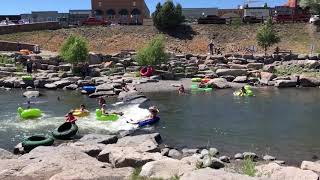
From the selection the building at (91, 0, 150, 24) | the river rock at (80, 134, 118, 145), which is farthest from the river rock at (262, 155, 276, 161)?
the building at (91, 0, 150, 24)

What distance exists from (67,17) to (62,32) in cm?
1630

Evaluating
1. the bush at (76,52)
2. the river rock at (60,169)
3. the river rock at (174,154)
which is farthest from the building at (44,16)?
the river rock at (60,169)

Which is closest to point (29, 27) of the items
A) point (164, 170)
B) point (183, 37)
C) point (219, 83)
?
point (183, 37)

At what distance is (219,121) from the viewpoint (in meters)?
35.1

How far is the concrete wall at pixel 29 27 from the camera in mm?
79250

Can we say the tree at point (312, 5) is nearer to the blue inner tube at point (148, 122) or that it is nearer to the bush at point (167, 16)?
the bush at point (167, 16)

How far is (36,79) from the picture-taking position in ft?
181

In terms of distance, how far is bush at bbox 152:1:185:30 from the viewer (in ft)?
260

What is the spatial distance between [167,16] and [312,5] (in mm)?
23187

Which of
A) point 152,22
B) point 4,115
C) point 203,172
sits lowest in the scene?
point 4,115

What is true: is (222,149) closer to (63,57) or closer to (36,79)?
(36,79)

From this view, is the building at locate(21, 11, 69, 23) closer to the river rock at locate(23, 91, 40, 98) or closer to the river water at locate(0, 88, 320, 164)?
the river rock at locate(23, 91, 40, 98)

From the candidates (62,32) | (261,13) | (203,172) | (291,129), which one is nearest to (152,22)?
(62,32)

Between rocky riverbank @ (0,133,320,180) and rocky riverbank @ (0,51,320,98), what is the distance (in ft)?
79.2
